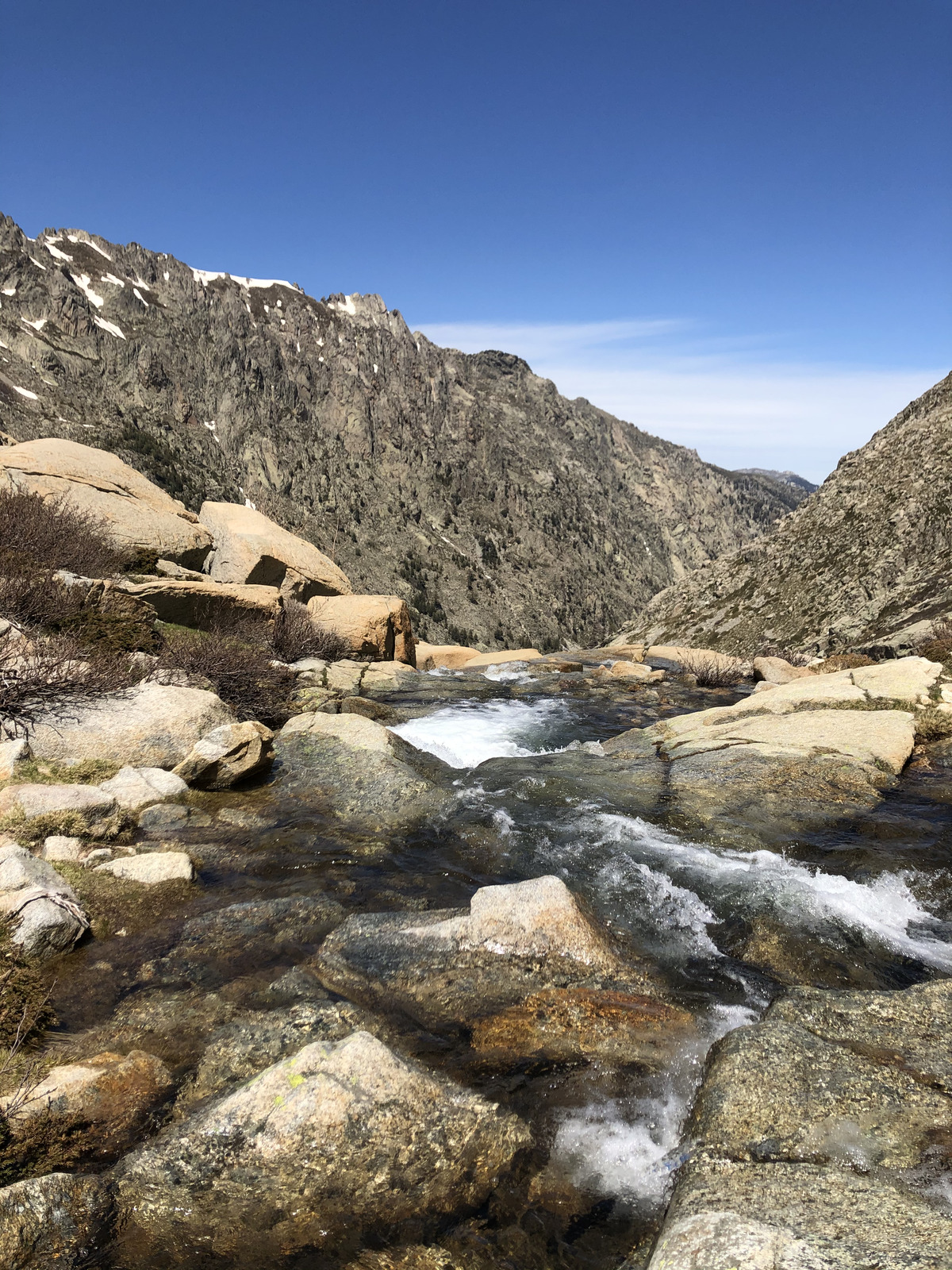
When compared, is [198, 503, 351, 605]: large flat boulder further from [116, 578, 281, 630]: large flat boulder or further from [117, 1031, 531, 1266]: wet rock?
[117, 1031, 531, 1266]: wet rock

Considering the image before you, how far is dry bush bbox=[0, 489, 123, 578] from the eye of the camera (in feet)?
43.8

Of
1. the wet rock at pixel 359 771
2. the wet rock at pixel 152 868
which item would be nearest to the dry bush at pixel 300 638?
the wet rock at pixel 359 771

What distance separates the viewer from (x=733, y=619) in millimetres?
35812

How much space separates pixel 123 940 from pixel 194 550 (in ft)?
53.0

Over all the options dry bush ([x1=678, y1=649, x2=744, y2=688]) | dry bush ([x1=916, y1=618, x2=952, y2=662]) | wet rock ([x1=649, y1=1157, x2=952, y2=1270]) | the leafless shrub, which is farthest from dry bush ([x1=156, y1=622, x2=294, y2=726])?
dry bush ([x1=916, y1=618, x2=952, y2=662])

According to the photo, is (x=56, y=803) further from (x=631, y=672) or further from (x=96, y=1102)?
(x=631, y=672)

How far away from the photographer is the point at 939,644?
17.1 meters

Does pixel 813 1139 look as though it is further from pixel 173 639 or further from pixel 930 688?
pixel 173 639

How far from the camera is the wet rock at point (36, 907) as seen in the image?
18.5 ft

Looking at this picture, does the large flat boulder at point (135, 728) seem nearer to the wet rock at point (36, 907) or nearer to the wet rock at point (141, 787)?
the wet rock at point (141, 787)

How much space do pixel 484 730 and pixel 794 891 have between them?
369 inches

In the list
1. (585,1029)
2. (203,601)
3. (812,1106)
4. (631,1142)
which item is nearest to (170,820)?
(585,1029)

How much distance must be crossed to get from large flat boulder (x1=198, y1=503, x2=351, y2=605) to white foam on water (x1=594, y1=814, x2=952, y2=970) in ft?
53.3

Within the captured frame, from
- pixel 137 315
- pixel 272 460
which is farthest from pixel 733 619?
pixel 137 315
